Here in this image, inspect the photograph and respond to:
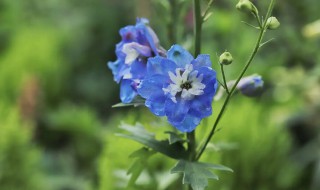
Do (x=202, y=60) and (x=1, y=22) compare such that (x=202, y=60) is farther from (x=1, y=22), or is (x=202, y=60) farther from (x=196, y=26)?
(x=1, y=22)

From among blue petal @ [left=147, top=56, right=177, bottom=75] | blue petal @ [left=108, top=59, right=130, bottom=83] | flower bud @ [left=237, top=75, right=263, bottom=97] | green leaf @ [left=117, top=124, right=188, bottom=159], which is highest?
blue petal @ [left=147, top=56, right=177, bottom=75]

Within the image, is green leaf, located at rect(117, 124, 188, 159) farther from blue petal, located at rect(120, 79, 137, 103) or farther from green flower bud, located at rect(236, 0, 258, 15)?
green flower bud, located at rect(236, 0, 258, 15)

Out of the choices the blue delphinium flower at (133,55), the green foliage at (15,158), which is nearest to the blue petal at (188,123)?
the blue delphinium flower at (133,55)

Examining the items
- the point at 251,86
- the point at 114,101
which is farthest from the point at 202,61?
the point at 114,101

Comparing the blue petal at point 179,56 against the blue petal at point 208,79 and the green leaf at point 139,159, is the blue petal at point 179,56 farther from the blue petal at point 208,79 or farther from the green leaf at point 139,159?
the green leaf at point 139,159

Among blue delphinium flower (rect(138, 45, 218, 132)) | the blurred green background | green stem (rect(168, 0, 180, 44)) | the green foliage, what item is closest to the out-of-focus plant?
blue delphinium flower (rect(138, 45, 218, 132))

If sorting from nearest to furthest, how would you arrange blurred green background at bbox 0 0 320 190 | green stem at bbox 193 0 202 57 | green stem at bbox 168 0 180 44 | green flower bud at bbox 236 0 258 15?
green flower bud at bbox 236 0 258 15
green stem at bbox 193 0 202 57
green stem at bbox 168 0 180 44
blurred green background at bbox 0 0 320 190

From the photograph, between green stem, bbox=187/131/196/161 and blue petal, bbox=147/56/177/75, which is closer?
blue petal, bbox=147/56/177/75
